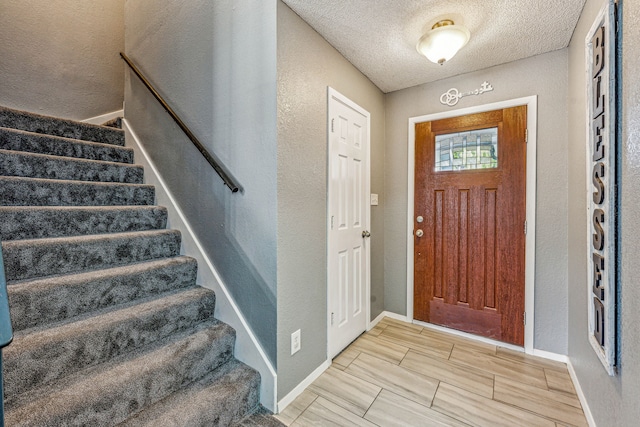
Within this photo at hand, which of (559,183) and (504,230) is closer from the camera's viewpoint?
(559,183)

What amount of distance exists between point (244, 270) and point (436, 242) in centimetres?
178

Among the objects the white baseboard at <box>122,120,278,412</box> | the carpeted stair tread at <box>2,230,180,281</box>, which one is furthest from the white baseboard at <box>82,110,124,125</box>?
the carpeted stair tread at <box>2,230,180,281</box>

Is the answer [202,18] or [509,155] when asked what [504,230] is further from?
[202,18]

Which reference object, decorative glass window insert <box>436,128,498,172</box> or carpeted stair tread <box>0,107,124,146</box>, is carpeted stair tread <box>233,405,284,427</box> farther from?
carpeted stair tread <box>0,107,124,146</box>

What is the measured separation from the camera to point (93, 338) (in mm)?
1340

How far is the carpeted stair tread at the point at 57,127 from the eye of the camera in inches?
85.9

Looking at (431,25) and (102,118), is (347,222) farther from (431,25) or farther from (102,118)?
(102,118)

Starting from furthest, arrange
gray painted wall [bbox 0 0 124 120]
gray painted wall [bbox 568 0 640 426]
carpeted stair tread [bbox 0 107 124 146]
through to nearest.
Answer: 1. gray painted wall [bbox 0 0 124 120]
2. carpeted stair tread [bbox 0 107 124 146]
3. gray painted wall [bbox 568 0 640 426]

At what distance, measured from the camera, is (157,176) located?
2.35 meters

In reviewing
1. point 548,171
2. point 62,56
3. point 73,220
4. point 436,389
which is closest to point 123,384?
point 73,220

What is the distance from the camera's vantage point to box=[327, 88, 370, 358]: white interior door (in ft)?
6.82

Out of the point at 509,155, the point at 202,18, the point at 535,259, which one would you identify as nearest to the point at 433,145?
the point at 509,155

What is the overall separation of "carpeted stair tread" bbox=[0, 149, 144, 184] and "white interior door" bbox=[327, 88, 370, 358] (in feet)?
5.80

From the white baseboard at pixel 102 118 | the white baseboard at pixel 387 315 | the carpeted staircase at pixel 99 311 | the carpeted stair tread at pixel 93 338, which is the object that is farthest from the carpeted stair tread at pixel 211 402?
the white baseboard at pixel 102 118
